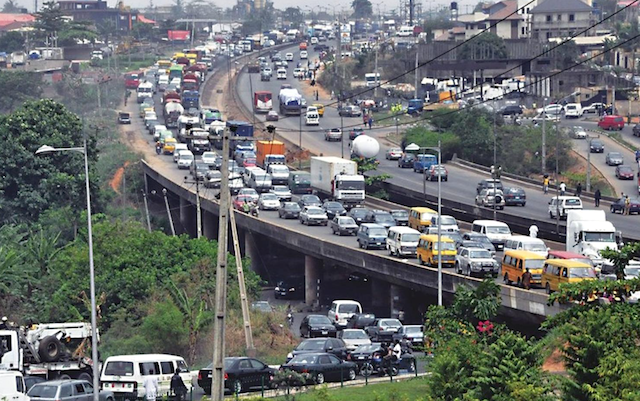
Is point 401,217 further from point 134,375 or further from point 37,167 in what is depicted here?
point 134,375

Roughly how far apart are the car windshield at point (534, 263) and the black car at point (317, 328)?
27.1 ft

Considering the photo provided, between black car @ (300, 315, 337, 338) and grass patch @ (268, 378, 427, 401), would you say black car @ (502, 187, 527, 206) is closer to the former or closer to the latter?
black car @ (300, 315, 337, 338)

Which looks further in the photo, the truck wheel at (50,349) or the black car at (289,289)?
the black car at (289,289)

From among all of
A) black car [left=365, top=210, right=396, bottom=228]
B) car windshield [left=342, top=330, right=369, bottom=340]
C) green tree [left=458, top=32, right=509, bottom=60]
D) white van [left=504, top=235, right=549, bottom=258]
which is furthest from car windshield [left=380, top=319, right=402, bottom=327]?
green tree [left=458, top=32, right=509, bottom=60]

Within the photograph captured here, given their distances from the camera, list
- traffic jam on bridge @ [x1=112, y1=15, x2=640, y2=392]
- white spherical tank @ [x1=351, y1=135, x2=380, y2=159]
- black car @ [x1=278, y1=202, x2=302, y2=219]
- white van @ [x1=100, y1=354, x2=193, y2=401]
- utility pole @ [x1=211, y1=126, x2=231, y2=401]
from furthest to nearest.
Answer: white spherical tank @ [x1=351, y1=135, x2=380, y2=159]
black car @ [x1=278, y1=202, x2=302, y2=219]
traffic jam on bridge @ [x1=112, y1=15, x2=640, y2=392]
white van @ [x1=100, y1=354, x2=193, y2=401]
utility pole @ [x1=211, y1=126, x2=231, y2=401]

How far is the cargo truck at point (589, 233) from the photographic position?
62.4m

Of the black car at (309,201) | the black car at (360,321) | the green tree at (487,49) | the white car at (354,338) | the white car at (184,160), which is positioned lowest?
the black car at (360,321)

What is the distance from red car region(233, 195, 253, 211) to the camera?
3408 inches

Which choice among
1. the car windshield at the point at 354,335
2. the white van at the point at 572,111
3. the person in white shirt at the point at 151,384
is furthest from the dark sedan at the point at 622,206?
the white van at the point at 572,111

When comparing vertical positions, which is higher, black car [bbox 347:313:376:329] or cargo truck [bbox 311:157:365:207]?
cargo truck [bbox 311:157:365:207]

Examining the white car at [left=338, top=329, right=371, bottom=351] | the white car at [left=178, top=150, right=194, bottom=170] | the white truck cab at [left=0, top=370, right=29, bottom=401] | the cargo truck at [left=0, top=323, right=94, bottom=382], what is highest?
the white truck cab at [left=0, top=370, right=29, bottom=401]

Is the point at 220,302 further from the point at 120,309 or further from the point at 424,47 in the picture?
the point at 424,47

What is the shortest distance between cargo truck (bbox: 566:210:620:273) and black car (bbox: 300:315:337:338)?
38.9ft

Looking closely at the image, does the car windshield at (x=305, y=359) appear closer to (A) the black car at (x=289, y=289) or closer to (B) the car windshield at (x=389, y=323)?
(B) the car windshield at (x=389, y=323)
